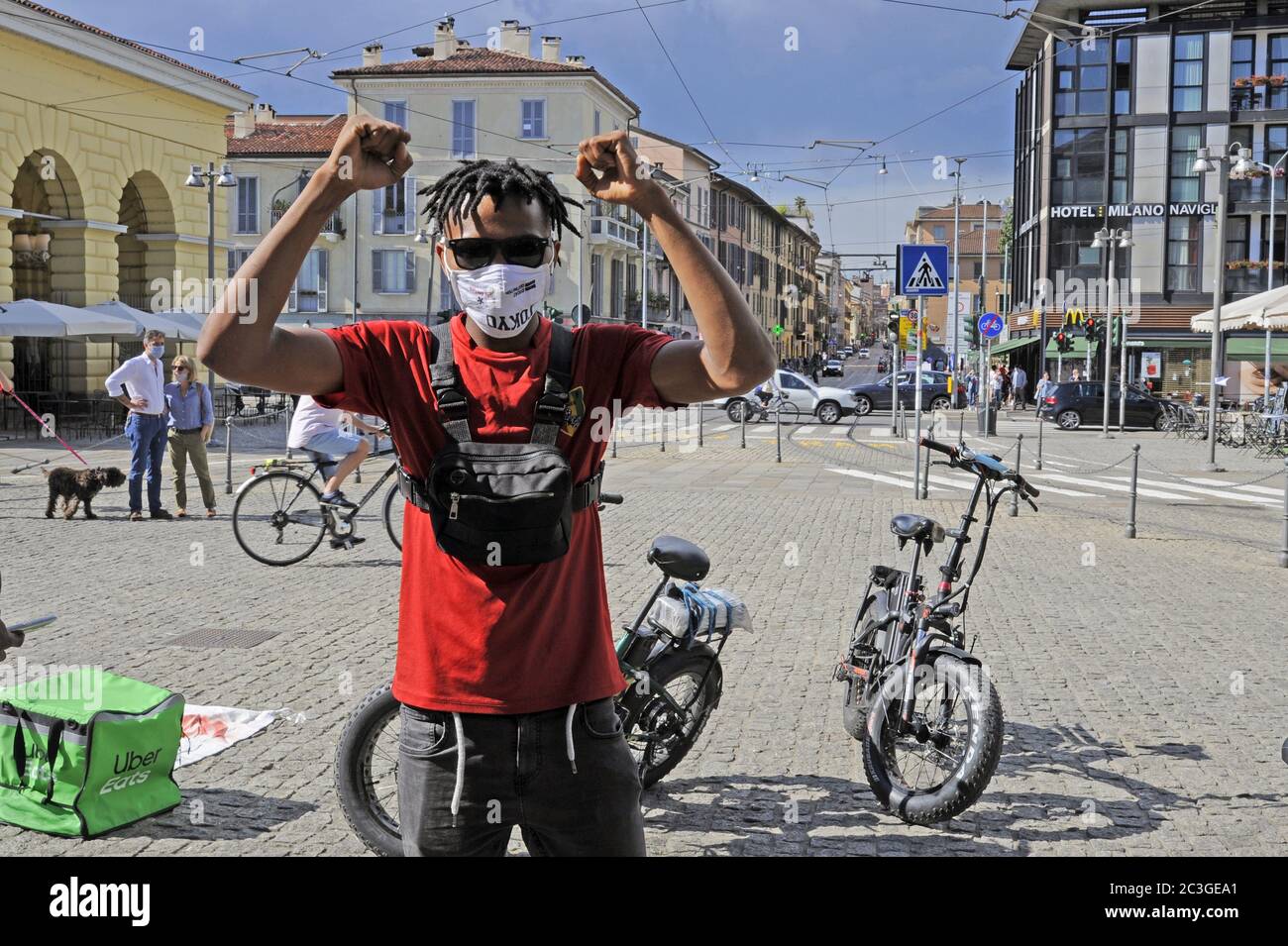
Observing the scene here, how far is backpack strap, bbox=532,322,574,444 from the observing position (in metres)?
2.49

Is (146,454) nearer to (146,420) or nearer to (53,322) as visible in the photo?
(146,420)

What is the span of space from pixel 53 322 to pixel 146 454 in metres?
12.4

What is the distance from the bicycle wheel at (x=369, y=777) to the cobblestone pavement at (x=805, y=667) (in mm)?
131

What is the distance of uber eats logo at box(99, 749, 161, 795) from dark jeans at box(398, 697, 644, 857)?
256 cm

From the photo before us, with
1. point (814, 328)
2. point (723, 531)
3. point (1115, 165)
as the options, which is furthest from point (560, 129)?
point (814, 328)

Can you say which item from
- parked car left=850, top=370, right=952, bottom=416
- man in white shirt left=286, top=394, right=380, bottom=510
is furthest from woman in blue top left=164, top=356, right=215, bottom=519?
parked car left=850, top=370, right=952, bottom=416

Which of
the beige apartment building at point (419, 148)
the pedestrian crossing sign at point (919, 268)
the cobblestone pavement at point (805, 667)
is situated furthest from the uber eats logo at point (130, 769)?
the beige apartment building at point (419, 148)

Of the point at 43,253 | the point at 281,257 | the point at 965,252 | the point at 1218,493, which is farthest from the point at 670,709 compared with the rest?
the point at 965,252

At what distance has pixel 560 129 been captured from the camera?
55.2m

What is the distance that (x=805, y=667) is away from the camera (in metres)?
7.45

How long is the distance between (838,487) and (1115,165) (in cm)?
4321

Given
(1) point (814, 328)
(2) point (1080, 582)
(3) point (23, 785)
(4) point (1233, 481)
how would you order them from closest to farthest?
(3) point (23, 785)
(2) point (1080, 582)
(4) point (1233, 481)
(1) point (814, 328)

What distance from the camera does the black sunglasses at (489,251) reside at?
2.53 m
